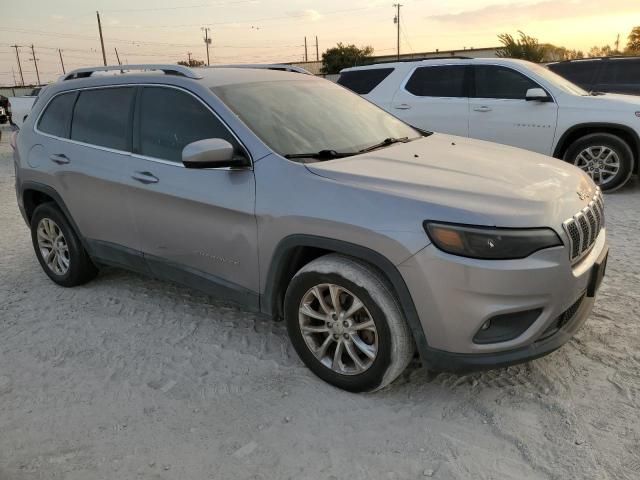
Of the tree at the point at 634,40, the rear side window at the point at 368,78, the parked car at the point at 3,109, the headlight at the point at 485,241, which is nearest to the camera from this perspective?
the headlight at the point at 485,241

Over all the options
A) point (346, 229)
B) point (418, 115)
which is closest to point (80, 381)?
point (346, 229)

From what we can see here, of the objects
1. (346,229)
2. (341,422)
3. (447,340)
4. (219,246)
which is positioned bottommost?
(341,422)

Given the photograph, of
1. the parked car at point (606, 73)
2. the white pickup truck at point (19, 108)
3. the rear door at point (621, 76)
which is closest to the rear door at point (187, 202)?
the parked car at point (606, 73)

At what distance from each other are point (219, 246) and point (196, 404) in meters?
0.91

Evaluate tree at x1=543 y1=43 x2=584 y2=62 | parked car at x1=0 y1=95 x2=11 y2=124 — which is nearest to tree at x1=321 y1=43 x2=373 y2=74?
tree at x1=543 y1=43 x2=584 y2=62

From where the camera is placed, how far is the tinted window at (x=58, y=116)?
13.9ft

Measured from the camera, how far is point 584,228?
2729 mm

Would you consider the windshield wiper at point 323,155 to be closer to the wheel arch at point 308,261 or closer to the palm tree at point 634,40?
the wheel arch at point 308,261

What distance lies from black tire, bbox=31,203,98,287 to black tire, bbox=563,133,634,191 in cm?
598

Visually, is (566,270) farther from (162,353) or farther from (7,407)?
(7,407)

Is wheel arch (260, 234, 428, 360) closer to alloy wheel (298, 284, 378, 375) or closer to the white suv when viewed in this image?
alloy wheel (298, 284, 378, 375)

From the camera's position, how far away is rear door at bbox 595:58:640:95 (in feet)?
34.5

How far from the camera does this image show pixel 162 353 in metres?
3.43

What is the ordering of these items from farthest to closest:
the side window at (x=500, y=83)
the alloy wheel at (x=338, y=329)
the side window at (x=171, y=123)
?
1. the side window at (x=500, y=83)
2. the side window at (x=171, y=123)
3. the alloy wheel at (x=338, y=329)
